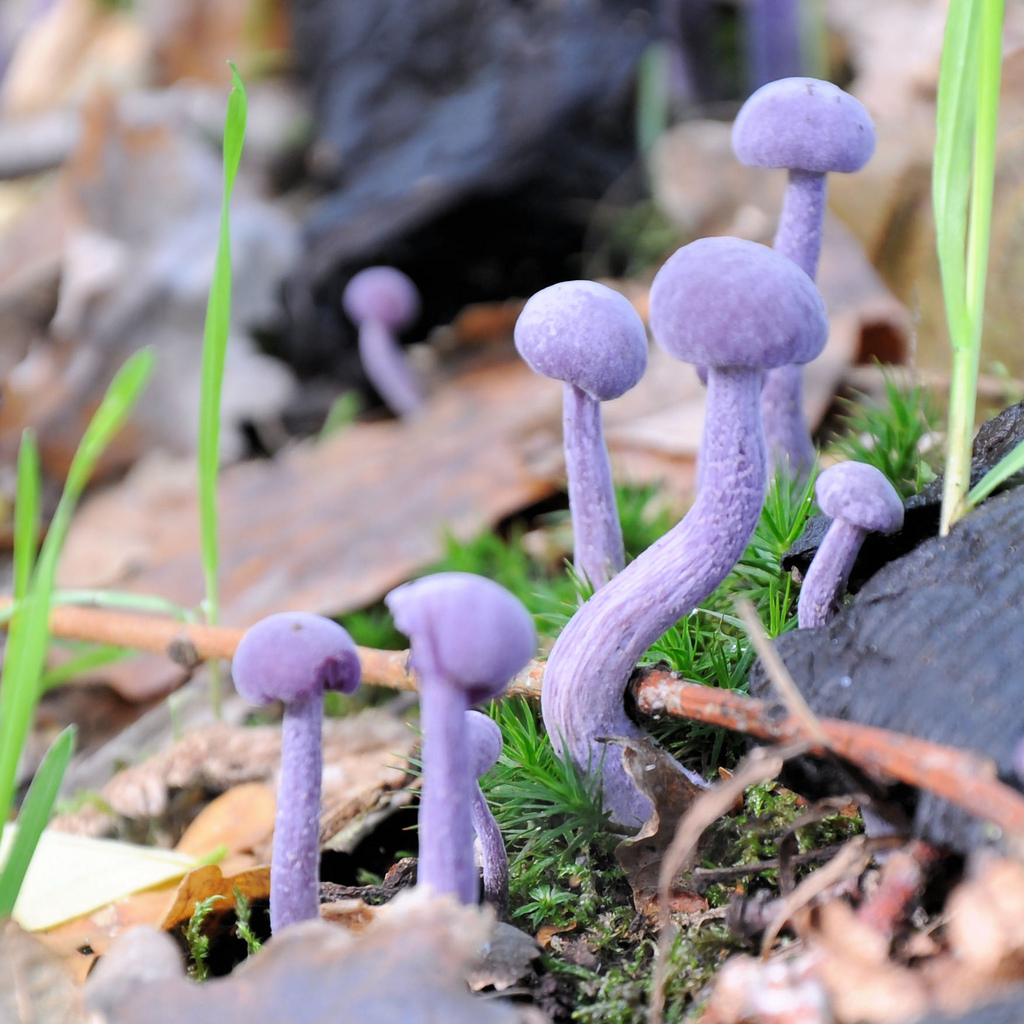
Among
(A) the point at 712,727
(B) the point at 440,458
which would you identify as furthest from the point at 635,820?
(B) the point at 440,458

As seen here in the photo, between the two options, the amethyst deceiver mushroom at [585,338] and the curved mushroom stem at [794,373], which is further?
the curved mushroom stem at [794,373]

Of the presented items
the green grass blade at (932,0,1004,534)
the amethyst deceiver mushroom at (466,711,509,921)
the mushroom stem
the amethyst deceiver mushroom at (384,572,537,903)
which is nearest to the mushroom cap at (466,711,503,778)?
the amethyst deceiver mushroom at (466,711,509,921)

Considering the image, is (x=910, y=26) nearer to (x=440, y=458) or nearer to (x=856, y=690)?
(x=440, y=458)

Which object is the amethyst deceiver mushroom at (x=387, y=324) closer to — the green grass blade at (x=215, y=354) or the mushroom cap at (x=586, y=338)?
the green grass blade at (x=215, y=354)

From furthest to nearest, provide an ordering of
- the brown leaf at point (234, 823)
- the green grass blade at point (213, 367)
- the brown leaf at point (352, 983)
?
1. the brown leaf at point (234, 823)
2. the green grass blade at point (213, 367)
3. the brown leaf at point (352, 983)

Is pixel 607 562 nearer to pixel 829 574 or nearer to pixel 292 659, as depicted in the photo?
pixel 829 574

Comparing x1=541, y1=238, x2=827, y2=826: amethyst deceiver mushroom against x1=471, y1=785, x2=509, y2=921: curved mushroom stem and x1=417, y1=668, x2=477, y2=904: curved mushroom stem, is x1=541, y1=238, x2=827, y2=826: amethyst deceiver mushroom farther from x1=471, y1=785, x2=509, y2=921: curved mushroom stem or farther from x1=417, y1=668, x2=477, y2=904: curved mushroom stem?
x1=417, y1=668, x2=477, y2=904: curved mushroom stem

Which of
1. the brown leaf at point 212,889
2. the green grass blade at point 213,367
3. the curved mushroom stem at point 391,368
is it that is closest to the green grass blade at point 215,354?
the green grass blade at point 213,367

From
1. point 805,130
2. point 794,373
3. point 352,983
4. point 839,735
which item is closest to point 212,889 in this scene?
point 352,983
